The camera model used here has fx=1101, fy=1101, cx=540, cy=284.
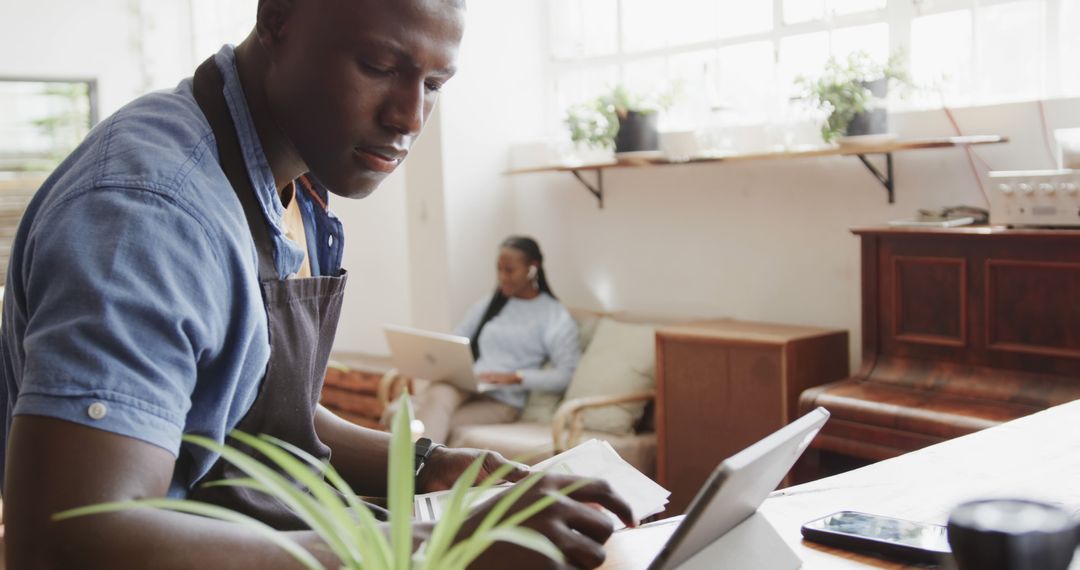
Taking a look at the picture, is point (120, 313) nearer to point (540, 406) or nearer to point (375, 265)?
point (540, 406)

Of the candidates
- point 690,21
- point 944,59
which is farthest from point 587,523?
point 690,21

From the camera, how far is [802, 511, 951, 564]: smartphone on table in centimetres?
124

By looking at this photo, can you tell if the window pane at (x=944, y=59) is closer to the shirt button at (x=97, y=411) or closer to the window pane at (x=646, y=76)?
the window pane at (x=646, y=76)

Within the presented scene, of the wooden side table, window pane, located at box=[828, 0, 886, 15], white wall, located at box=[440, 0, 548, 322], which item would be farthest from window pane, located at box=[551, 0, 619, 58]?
the wooden side table

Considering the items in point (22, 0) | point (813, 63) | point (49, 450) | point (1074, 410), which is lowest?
point (1074, 410)

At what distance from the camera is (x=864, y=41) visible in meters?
4.13

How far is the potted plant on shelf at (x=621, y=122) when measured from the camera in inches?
183

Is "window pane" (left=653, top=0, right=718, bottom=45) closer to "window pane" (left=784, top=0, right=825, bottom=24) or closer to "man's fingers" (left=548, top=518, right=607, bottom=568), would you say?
"window pane" (left=784, top=0, right=825, bottom=24)

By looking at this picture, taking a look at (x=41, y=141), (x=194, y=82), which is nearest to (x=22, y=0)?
(x=41, y=141)

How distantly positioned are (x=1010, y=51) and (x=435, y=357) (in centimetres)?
244

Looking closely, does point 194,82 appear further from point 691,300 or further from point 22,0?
point 22,0

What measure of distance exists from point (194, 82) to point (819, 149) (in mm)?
2897

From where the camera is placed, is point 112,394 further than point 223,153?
No

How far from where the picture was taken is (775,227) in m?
4.37
